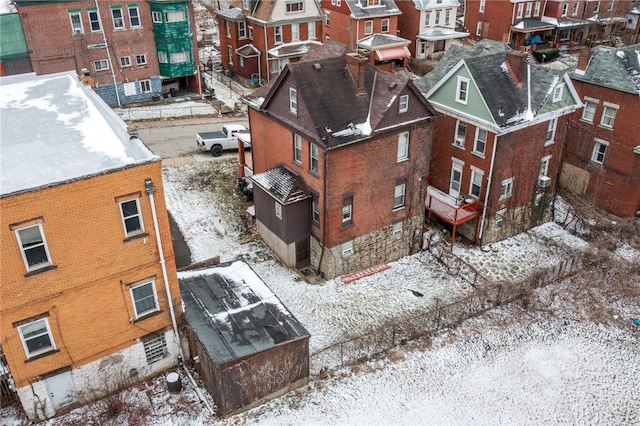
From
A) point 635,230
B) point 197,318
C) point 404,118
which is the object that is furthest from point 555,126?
point 197,318

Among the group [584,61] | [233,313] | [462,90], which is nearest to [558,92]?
[462,90]

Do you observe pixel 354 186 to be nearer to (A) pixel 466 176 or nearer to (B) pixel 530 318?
(A) pixel 466 176

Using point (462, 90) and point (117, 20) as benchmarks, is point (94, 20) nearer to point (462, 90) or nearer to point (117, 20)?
point (117, 20)

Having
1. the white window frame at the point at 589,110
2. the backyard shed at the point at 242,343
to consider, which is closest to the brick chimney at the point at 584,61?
the white window frame at the point at 589,110

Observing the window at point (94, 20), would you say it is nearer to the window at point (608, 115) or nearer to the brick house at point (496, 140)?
the brick house at point (496, 140)

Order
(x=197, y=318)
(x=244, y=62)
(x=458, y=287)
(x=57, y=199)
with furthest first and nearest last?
(x=244, y=62)
(x=458, y=287)
(x=197, y=318)
(x=57, y=199)
